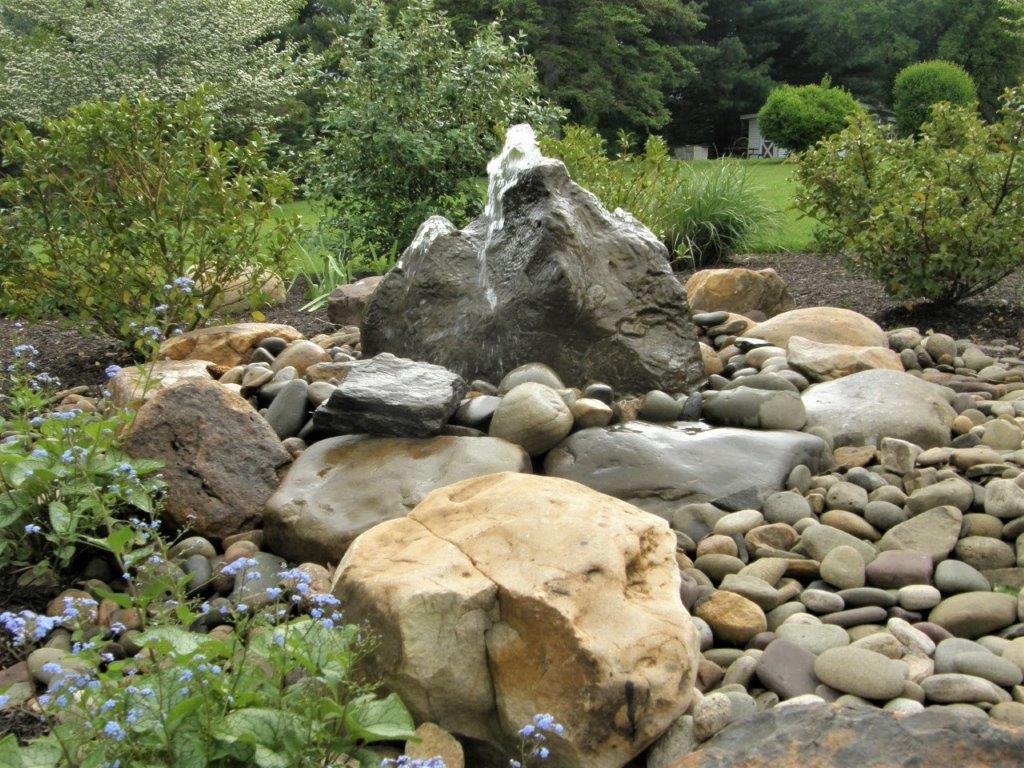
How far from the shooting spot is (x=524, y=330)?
16.8ft

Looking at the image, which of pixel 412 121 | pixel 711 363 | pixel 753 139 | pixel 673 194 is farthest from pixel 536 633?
pixel 753 139

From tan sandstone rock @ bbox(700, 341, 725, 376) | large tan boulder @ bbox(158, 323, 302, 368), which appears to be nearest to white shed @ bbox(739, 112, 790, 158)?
tan sandstone rock @ bbox(700, 341, 725, 376)

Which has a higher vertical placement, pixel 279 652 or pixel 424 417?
pixel 279 652

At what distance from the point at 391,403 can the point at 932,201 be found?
4569 mm

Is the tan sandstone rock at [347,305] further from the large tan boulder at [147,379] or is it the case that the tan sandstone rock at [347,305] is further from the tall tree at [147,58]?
the tall tree at [147,58]

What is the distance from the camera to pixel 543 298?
503 cm

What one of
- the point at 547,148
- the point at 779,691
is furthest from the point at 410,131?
the point at 779,691

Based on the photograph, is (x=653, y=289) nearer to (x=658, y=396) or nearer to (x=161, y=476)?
(x=658, y=396)

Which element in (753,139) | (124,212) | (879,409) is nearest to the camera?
(879,409)

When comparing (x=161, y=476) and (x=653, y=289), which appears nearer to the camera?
(x=161, y=476)

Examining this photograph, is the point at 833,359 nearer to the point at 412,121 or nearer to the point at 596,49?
the point at 412,121

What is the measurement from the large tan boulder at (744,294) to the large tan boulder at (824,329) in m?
1.14

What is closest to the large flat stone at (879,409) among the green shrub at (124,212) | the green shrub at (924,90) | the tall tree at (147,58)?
the green shrub at (124,212)

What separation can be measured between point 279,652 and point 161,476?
1.75 meters
